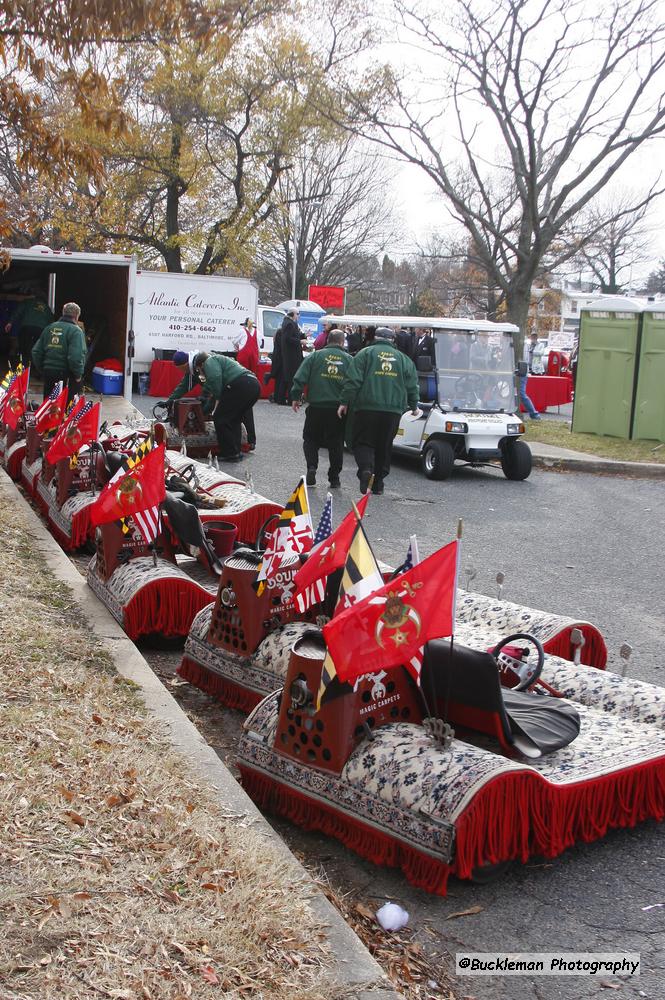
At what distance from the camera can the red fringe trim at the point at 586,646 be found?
5.64 m

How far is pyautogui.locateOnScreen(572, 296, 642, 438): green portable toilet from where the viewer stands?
1905 centimetres

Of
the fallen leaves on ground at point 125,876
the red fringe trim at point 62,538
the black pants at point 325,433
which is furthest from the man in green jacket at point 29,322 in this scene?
the fallen leaves on ground at point 125,876

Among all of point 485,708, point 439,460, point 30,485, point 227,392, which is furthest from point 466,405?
point 485,708

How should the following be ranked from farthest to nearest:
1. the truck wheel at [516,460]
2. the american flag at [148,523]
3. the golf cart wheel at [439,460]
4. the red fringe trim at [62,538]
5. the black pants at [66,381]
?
1. the black pants at [66,381]
2. the truck wheel at [516,460]
3. the golf cart wheel at [439,460]
4. the red fringe trim at [62,538]
5. the american flag at [148,523]

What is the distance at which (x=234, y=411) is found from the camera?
568 inches

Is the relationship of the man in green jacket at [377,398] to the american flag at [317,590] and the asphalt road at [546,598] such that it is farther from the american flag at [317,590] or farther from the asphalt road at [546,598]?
the american flag at [317,590]

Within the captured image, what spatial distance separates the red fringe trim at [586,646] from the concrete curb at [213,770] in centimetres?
201

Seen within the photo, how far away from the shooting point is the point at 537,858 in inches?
167

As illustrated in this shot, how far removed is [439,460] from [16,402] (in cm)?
553

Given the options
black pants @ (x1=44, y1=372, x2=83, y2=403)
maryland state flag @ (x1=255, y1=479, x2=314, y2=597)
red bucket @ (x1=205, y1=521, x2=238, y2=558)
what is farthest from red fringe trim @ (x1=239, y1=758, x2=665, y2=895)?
black pants @ (x1=44, y1=372, x2=83, y2=403)

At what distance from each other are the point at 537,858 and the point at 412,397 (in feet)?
29.0

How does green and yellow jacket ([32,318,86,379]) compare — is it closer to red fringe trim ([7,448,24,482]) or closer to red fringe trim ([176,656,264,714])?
red fringe trim ([7,448,24,482])

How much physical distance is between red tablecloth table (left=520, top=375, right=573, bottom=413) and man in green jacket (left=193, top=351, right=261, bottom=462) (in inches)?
541

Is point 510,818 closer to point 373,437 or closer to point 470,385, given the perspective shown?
point 373,437
